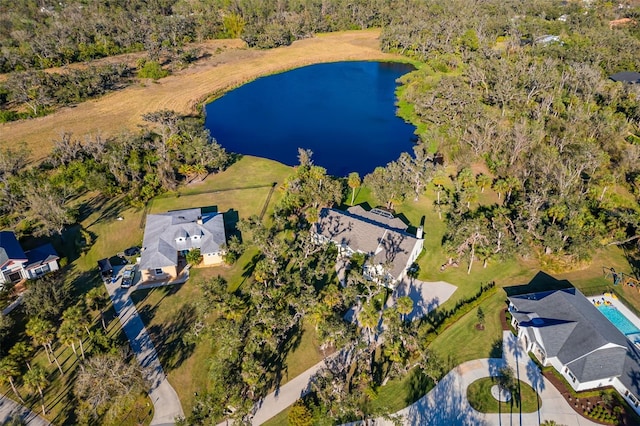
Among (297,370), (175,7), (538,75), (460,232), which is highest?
(175,7)

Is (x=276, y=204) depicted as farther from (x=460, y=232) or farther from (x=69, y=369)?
(x=69, y=369)

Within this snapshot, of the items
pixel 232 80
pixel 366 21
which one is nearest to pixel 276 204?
pixel 232 80

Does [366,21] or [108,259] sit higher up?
[366,21]

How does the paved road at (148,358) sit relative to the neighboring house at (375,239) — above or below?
below

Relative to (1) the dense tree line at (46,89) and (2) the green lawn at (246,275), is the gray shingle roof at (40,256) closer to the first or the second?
(2) the green lawn at (246,275)

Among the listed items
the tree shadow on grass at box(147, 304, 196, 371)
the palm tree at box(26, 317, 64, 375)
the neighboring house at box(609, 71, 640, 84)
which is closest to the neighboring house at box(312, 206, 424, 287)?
the tree shadow on grass at box(147, 304, 196, 371)

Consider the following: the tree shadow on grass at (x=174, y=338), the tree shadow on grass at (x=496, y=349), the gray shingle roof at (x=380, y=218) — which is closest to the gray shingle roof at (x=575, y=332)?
the tree shadow on grass at (x=496, y=349)

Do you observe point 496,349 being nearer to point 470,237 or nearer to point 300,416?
point 470,237
